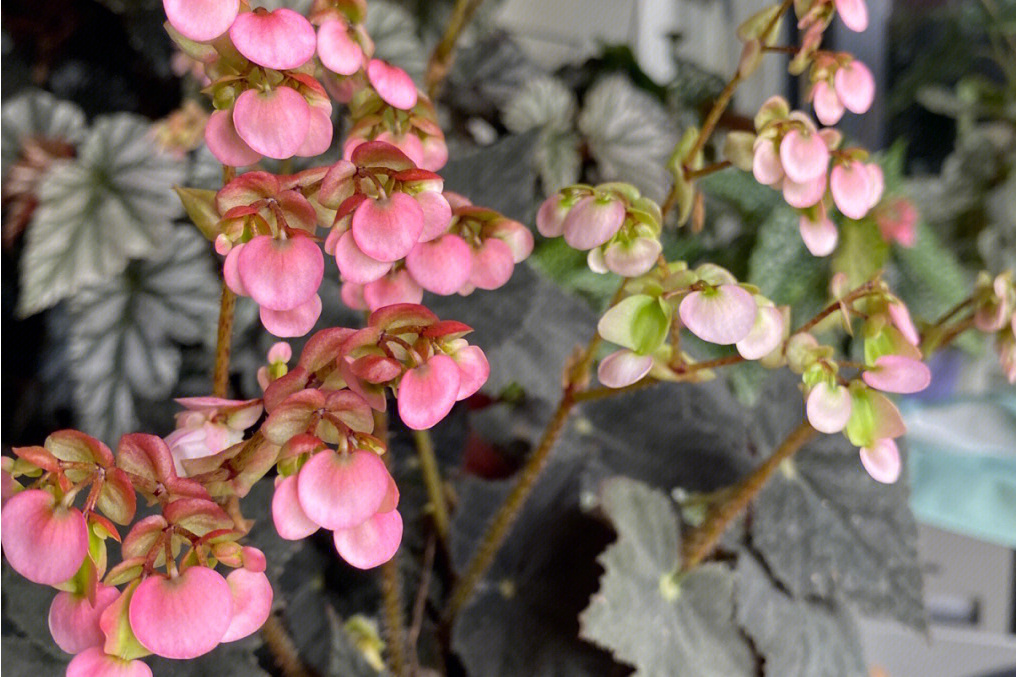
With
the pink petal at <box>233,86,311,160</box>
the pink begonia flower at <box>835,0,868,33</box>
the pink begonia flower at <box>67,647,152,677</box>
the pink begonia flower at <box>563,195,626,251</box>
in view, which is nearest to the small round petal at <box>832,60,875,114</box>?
the pink begonia flower at <box>835,0,868,33</box>

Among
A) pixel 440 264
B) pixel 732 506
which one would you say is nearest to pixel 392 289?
pixel 440 264

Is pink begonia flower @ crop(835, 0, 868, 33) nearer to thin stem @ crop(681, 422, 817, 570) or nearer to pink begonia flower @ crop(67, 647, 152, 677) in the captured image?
thin stem @ crop(681, 422, 817, 570)

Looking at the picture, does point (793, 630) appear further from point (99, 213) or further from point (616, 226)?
point (99, 213)

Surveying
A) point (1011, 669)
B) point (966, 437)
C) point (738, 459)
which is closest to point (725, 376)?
point (738, 459)

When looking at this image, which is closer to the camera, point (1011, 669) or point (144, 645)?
point (144, 645)

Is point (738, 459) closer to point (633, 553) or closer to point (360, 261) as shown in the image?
point (633, 553)

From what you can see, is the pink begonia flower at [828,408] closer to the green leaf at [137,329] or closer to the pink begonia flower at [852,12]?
the pink begonia flower at [852,12]
